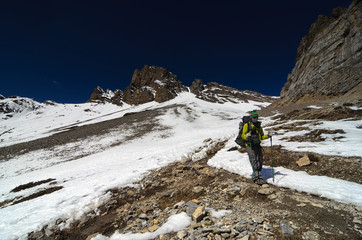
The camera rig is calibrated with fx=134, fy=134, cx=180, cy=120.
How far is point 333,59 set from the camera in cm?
2852

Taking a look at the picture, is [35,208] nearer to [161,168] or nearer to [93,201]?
[93,201]

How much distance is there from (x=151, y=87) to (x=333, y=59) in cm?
9658

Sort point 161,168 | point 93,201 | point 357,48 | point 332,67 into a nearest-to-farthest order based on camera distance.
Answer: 1. point 93,201
2. point 161,168
3. point 357,48
4. point 332,67

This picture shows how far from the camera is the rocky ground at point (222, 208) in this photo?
2.95 m

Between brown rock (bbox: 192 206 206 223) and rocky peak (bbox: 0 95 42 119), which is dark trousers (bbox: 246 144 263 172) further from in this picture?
rocky peak (bbox: 0 95 42 119)

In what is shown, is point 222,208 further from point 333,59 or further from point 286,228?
point 333,59

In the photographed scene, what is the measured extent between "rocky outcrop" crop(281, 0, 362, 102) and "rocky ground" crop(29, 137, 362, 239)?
32559mm

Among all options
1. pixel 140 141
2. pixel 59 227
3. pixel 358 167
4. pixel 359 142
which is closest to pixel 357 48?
pixel 359 142

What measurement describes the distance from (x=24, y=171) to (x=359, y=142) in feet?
96.8

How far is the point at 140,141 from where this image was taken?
23.5 m

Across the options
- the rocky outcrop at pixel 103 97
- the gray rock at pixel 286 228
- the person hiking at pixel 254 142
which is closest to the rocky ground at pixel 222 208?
the gray rock at pixel 286 228

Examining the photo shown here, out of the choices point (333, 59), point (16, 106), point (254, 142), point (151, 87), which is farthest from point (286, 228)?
point (16, 106)

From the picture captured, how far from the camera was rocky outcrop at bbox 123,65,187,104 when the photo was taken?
91619 millimetres

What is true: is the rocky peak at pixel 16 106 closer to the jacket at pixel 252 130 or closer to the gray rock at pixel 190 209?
the gray rock at pixel 190 209
